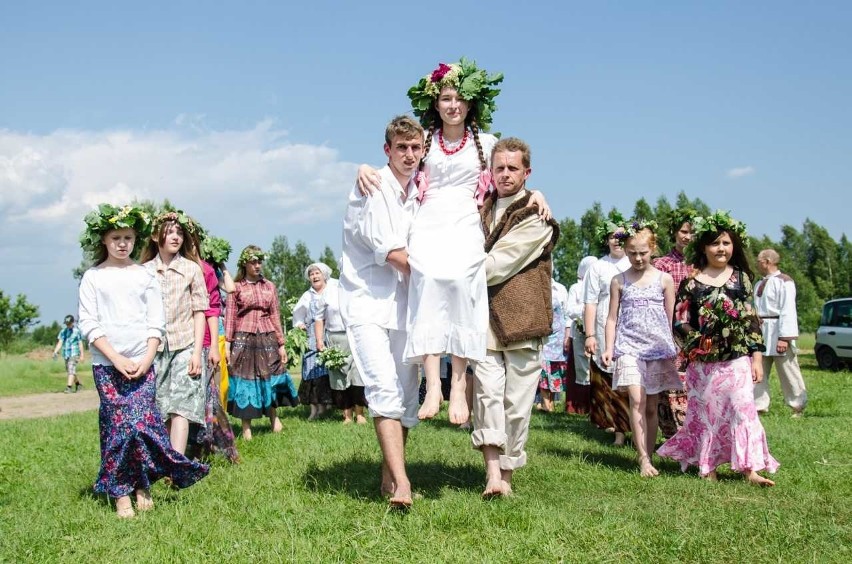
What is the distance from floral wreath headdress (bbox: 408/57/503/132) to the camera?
539 cm

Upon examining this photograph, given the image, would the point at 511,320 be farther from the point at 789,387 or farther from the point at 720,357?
the point at 789,387

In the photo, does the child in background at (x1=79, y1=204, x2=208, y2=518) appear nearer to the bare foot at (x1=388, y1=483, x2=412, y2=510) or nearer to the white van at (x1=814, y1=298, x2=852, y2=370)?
the bare foot at (x1=388, y1=483, x2=412, y2=510)

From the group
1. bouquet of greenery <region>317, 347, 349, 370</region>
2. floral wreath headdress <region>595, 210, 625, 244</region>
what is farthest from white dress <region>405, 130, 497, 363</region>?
bouquet of greenery <region>317, 347, 349, 370</region>

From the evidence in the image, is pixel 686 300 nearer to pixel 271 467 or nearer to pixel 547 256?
pixel 547 256

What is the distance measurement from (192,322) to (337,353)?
472cm

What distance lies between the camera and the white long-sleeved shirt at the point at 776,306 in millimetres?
11602

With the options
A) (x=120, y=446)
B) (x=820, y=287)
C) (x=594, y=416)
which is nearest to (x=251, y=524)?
(x=120, y=446)

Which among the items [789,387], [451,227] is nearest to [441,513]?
[451,227]

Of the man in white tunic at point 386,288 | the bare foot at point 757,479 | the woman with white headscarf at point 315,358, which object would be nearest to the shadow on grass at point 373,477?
the man in white tunic at point 386,288

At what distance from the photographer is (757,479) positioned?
5.91 m

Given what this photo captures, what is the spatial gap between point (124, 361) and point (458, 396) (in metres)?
2.30

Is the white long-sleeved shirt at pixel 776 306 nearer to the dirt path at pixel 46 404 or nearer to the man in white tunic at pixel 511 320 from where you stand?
the man in white tunic at pixel 511 320

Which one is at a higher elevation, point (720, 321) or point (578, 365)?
point (720, 321)

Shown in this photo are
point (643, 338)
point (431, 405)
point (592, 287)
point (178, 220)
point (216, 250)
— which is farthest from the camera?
point (592, 287)
